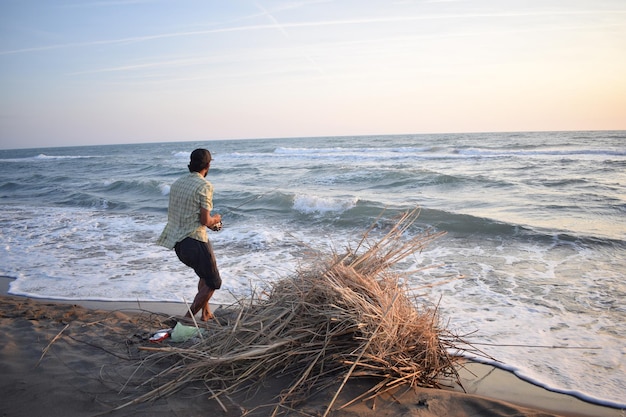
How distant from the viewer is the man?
3.63 meters

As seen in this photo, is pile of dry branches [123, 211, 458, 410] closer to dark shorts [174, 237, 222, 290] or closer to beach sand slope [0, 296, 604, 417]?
beach sand slope [0, 296, 604, 417]

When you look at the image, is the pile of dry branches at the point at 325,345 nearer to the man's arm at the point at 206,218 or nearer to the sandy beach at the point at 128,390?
the sandy beach at the point at 128,390

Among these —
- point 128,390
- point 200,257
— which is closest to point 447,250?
point 200,257

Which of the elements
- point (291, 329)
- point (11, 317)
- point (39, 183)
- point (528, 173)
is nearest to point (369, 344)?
point (291, 329)

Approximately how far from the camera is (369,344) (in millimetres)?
2500

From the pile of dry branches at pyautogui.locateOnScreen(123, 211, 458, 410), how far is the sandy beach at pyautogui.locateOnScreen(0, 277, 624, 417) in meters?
0.09

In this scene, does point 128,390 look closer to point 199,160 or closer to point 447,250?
point 199,160

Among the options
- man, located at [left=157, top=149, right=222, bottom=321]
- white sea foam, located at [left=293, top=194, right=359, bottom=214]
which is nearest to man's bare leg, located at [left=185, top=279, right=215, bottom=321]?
man, located at [left=157, top=149, right=222, bottom=321]

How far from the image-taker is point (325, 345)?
257 cm

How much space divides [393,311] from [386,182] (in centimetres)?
1418

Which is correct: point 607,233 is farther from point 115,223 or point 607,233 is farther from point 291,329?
point 115,223

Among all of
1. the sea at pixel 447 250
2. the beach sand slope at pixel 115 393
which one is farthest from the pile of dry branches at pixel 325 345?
the sea at pixel 447 250

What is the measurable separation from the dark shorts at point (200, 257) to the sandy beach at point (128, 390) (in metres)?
0.58

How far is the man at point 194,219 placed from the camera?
3.63m
